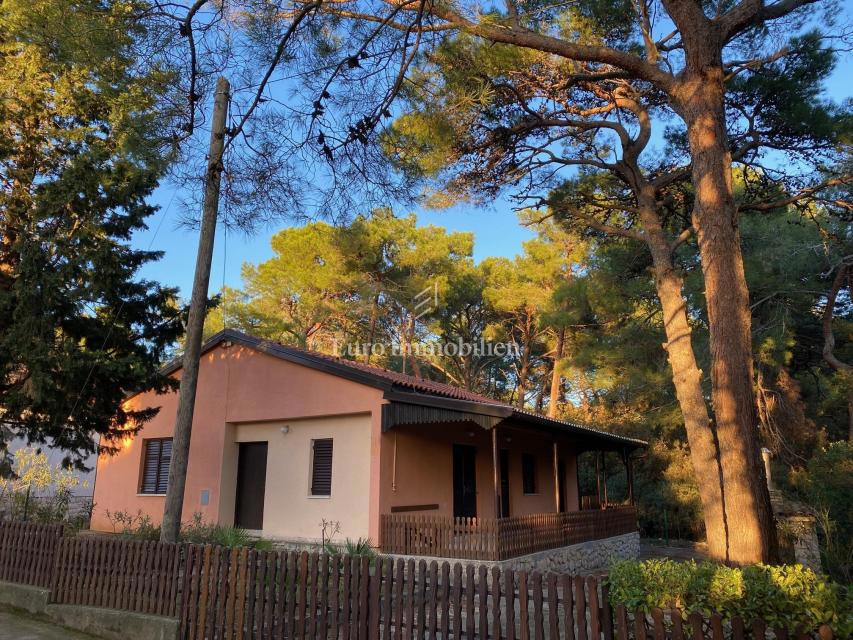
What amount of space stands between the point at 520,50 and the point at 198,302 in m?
6.09

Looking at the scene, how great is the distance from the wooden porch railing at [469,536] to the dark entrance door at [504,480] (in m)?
3.25

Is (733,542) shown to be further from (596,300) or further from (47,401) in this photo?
(596,300)

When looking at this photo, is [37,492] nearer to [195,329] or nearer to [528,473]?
[195,329]

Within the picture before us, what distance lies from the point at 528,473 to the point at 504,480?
5.47ft

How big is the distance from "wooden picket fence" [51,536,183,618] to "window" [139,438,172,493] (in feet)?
25.6

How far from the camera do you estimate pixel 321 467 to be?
1181 centimetres

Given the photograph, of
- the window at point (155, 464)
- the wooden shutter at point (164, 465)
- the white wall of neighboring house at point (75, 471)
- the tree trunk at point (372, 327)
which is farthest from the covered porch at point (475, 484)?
the white wall of neighboring house at point (75, 471)

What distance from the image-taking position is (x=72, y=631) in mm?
6273

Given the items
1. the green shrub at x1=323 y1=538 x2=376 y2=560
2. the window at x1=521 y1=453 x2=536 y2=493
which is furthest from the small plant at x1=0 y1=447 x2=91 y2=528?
the window at x1=521 y1=453 x2=536 y2=493

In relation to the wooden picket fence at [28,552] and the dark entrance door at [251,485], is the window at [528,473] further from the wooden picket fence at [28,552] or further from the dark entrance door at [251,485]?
the wooden picket fence at [28,552]

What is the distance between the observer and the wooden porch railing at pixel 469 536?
9.31 metres

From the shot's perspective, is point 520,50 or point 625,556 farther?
point 625,556

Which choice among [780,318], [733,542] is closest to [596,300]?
[780,318]

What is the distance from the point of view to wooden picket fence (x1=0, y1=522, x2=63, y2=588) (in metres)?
6.91
